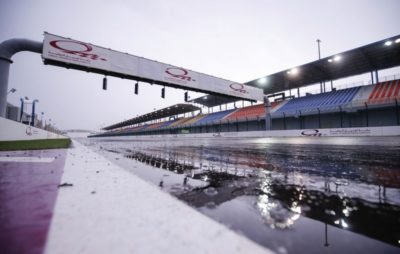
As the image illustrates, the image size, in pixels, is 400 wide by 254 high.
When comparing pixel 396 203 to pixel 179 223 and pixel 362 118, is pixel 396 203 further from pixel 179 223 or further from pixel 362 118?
pixel 362 118

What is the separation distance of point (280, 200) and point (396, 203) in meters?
0.93

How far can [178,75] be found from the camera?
1638 cm

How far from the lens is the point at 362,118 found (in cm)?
2077

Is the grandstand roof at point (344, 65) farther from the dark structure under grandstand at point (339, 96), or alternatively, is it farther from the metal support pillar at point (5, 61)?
the metal support pillar at point (5, 61)

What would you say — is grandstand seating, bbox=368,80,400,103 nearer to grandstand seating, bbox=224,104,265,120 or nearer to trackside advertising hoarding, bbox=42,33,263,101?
grandstand seating, bbox=224,104,265,120

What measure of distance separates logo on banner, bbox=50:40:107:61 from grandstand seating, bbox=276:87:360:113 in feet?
78.3

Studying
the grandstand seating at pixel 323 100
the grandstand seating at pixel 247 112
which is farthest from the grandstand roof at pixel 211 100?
the grandstand seating at pixel 323 100

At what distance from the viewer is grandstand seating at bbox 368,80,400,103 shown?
19.3 meters

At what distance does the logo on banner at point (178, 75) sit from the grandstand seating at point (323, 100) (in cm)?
1661

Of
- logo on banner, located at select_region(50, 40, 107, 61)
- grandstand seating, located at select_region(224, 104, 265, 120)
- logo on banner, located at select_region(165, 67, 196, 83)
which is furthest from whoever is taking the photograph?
grandstand seating, located at select_region(224, 104, 265, 120)

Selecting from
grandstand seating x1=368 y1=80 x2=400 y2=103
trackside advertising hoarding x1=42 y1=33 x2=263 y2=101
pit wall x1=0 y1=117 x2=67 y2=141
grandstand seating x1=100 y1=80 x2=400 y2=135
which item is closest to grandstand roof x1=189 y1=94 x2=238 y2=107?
grandstand seating x1=100 y1=80 x2=400 y2=135

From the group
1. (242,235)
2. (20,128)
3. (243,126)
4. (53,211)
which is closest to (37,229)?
(53,211)

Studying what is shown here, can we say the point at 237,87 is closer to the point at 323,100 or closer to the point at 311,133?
the point at 311,133

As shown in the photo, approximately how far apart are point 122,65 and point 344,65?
24217mm
